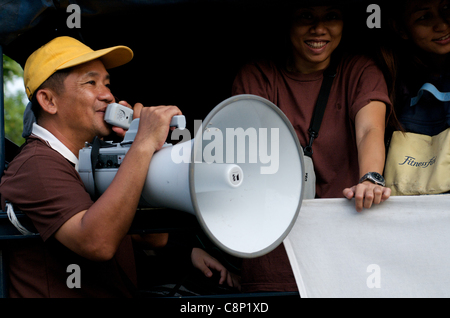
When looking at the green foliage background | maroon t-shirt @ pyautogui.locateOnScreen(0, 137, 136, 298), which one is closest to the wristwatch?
maroon t-shirt @ pyautogui.locateOnScreen(0, 137, 136, 298)

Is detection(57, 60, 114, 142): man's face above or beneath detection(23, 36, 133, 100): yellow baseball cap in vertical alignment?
beneath

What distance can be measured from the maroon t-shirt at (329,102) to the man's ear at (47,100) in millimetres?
941

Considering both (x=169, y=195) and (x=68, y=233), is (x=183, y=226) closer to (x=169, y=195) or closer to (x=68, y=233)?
(x=169, y=195)

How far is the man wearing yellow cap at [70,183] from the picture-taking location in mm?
1430

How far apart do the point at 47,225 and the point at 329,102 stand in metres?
1.48

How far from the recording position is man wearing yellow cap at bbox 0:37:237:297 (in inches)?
56.3

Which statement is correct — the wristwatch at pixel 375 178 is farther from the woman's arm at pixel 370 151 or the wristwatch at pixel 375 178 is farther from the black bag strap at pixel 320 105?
the black bag strap at pixel 320 105

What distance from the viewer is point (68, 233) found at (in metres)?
1.42

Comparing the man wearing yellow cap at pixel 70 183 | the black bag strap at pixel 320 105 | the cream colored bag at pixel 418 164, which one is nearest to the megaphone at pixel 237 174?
the man wearing yellow cap at pixel 70 183

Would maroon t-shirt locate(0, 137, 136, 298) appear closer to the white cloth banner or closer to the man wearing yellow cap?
the man wearing yellow cap

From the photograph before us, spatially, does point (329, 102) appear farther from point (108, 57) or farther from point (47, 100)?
point (47, 100)

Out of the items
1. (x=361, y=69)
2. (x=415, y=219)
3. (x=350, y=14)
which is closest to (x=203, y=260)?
(x=415, y=219)

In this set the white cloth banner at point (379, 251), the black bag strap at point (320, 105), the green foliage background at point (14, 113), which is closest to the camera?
the white cloth banner at point (379, 251)

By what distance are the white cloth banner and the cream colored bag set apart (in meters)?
0.27
